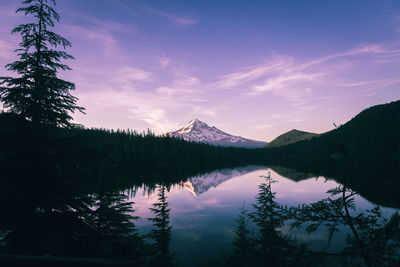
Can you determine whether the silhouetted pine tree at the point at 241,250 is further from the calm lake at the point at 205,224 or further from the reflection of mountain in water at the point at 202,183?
the reflection of mountain in water at the point at 202,183

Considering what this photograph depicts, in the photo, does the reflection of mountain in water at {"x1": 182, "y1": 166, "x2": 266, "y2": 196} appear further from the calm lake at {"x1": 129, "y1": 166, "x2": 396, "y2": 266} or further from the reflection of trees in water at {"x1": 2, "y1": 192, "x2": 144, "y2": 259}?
the reflection of trees in water at {"x1": 2, "y1": 192, "x2": 144, "y2": 259}

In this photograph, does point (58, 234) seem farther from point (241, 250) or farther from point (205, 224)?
point (205, 224)

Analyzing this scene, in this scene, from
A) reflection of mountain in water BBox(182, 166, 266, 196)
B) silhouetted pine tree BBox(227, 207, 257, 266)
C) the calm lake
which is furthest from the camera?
reflection of mountain in water BBox(182, 166, 266, 196)

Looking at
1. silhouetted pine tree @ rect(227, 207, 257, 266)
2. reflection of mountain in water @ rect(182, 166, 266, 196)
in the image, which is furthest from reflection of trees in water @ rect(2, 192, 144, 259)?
reflection of mountain in water @ rect(182, 166, 266, 196)

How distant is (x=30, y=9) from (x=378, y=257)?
1792 centimetres

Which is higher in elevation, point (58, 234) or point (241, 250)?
point (58, 234)

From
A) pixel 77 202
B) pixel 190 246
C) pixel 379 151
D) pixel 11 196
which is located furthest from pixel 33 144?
pixel 379 151

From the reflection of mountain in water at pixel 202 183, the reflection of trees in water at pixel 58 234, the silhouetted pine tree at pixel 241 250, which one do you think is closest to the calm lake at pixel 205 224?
the silhouetted pine tree at pixel 241 250

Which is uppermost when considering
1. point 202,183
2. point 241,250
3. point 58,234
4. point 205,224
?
point 58,234

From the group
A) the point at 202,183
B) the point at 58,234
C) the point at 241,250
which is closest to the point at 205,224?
the point at 241,250

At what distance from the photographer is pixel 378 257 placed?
9.59ft

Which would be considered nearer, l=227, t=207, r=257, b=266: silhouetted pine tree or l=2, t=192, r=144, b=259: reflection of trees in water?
l=2, t=192, r=144, b=259: reflection of trees in water

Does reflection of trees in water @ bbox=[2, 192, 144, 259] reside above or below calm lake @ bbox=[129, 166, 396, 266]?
above

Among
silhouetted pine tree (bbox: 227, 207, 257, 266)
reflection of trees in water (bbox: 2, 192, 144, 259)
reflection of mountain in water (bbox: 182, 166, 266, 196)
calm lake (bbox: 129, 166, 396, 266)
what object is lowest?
reflection of mountain in water (bbox: 182, 166, 266, 196)
